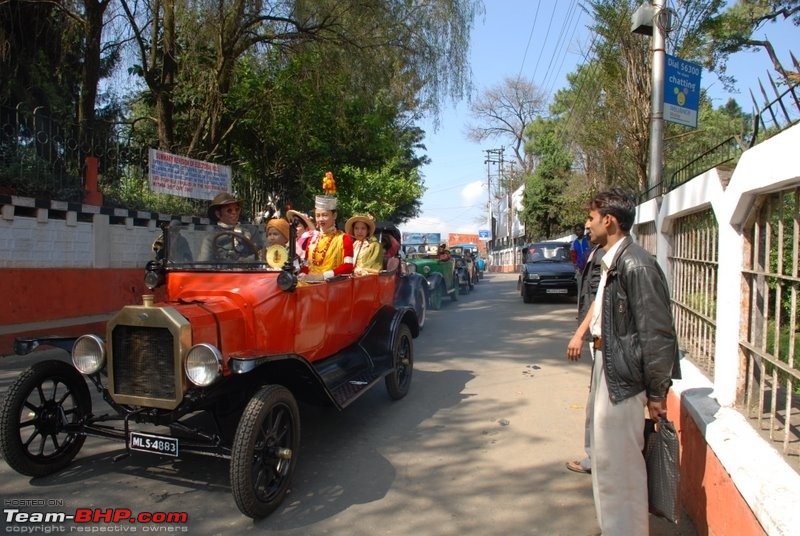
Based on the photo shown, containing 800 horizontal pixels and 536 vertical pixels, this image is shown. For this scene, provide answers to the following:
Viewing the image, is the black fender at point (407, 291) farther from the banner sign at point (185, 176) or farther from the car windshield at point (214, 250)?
the banner sign at point (185, 176)

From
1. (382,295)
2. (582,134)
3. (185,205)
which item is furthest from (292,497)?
(582,134)

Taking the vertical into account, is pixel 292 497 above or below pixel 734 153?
below

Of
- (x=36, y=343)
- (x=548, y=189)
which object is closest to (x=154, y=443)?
(x=36, y=343)

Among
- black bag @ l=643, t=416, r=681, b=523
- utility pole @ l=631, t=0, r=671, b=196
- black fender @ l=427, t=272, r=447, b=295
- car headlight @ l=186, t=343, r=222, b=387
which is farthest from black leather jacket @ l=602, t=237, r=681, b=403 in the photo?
black fender @ l=427, t=272, r=447, b=295

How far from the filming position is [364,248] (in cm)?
633

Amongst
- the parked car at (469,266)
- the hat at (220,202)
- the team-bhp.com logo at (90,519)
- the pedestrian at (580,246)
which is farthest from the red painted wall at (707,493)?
the parked car at (469,266)

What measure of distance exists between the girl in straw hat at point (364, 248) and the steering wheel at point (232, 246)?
1593 millimetres

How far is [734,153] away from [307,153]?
405 inches

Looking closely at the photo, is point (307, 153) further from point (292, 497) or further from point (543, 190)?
point (543, 190)

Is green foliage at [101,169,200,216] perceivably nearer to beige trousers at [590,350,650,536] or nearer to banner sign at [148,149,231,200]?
banner sign at [148,149,231,200]

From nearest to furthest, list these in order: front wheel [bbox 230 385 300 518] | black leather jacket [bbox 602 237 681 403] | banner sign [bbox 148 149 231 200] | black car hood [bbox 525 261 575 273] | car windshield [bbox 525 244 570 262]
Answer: black leather jacket [bbox 602 237 681 403]
front wheel [bbox 230 385 300 518]
banner sign [bbox 148 149 231 200]
black car hood [bbox 525 261 575 273]
car windshield [bbox 525 244 570 262]

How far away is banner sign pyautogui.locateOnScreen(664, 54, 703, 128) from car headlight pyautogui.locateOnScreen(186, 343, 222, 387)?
8.01 metres

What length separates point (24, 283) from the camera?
719cm

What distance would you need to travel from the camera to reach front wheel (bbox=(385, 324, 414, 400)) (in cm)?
566
